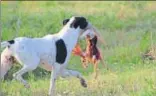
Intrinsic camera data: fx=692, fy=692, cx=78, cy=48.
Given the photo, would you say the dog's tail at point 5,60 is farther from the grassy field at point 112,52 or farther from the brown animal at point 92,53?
the brown animal at point 92,53

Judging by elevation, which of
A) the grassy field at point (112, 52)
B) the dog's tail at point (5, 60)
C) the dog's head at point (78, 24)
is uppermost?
the dog's head at point (78, 24)

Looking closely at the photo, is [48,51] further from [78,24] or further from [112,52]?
[112,52]

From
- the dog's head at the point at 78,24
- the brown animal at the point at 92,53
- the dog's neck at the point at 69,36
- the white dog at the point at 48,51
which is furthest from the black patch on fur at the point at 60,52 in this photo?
the brown animal at the point at 92,53

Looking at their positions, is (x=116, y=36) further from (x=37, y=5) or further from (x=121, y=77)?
(x=37, y=5)

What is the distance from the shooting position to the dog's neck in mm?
9164

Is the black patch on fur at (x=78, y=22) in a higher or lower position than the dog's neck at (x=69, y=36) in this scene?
higher

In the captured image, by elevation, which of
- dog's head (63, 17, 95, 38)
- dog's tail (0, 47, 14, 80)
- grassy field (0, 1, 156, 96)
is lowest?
grassy field (0, 1, 156, 96)

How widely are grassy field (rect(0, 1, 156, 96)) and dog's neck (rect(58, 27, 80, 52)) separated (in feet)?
2.02

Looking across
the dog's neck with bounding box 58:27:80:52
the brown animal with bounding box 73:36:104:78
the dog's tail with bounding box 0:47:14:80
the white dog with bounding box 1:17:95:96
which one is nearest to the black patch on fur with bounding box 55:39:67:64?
the white dog with bounding box 1:17:95:96

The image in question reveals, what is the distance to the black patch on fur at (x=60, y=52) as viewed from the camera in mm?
8977

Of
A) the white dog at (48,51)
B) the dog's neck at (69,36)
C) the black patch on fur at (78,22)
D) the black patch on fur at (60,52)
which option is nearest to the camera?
the white dog at (48,51)

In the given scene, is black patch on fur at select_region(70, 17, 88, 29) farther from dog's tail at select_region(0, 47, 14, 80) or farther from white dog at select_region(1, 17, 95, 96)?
dog's tail at select_region(0, 47, 14, 80)

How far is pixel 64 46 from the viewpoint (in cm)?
909

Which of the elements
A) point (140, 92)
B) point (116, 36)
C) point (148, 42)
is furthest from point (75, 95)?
point (116, 36)
